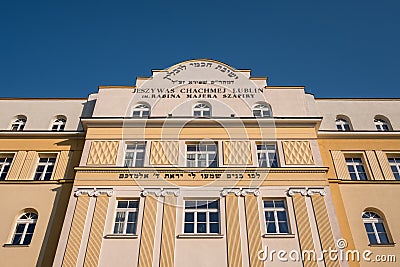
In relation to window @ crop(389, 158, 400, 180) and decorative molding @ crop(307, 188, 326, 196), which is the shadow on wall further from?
window @ crop(389, 158, 400, 180)

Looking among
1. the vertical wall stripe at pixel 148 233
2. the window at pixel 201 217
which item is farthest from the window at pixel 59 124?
the window at pixel 201 217

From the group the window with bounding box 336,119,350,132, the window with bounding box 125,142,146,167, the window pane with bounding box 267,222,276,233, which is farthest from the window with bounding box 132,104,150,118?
the window with bounding box 336,119,350,132

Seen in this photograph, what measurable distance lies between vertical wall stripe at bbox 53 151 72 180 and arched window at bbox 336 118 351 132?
14275 mm

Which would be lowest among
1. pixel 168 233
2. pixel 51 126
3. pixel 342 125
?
pixel 168 233

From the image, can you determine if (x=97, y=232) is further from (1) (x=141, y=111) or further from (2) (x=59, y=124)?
(2) (x=59, y=124)

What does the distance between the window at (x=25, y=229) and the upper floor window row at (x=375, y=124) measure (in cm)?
1602

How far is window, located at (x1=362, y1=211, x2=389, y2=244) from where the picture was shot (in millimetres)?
17630

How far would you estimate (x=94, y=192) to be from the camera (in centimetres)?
1808

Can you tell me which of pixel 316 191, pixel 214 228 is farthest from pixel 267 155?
pixel 214 228

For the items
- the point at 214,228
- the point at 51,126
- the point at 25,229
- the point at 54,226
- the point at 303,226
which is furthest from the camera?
the point at 51,126

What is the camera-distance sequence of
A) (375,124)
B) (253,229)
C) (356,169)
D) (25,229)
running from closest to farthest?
(253,229)
(25,229)
(356,169)
(375,124)

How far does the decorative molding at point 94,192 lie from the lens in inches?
709

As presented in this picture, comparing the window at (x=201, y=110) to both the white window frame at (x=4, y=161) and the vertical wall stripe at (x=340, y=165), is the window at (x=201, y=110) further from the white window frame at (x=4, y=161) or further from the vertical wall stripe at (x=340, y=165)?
the white window frame at (x=4, y=161)

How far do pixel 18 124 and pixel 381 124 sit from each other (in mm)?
20003
